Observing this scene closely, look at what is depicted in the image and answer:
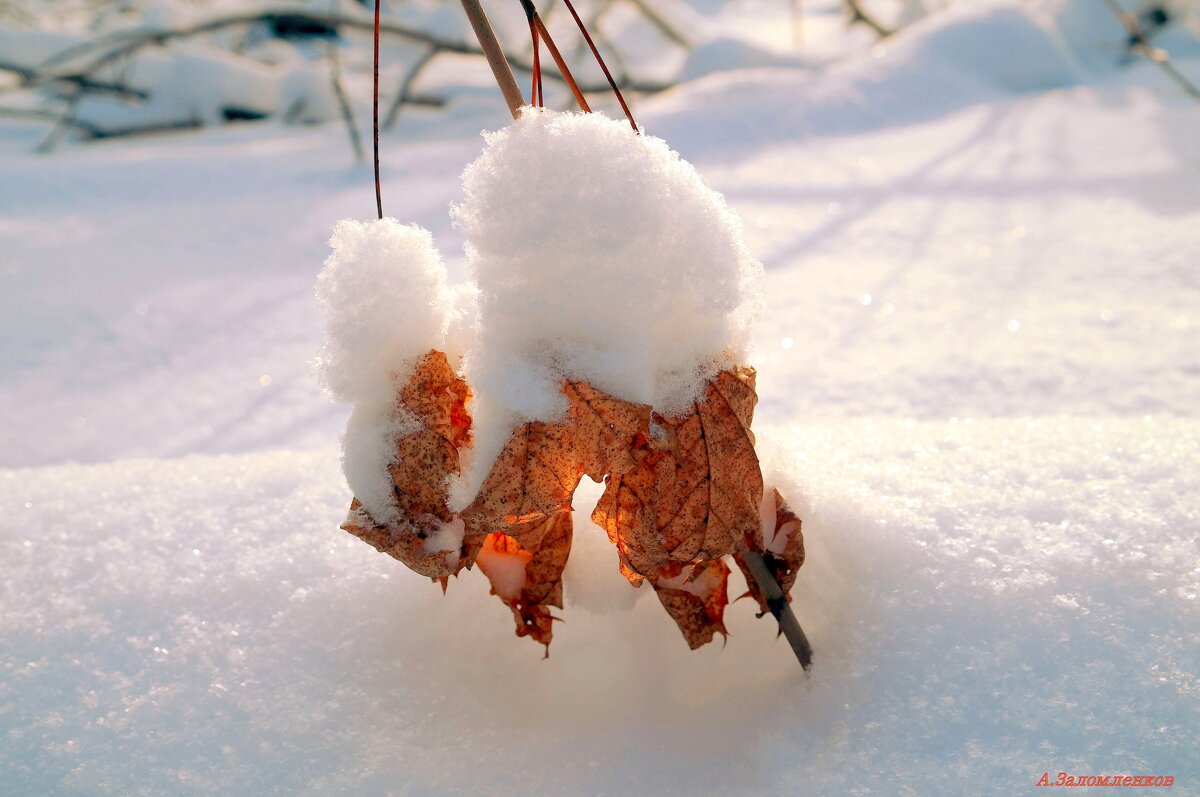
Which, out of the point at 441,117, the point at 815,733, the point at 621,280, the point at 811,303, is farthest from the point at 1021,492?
the point at 441,117

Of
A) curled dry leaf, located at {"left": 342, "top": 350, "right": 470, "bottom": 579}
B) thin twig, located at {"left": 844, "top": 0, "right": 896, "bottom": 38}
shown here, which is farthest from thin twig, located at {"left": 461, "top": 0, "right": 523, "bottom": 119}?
thin twig, located at {"left": 844, "top": 0, "right": 896, "bottom": 38}

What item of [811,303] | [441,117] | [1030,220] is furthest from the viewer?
[441,117]

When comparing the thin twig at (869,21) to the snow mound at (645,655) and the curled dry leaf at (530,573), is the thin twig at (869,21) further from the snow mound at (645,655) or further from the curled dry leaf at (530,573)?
the curled dry leaf at (530,573)

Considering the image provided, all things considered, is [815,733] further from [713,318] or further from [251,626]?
[251,626]

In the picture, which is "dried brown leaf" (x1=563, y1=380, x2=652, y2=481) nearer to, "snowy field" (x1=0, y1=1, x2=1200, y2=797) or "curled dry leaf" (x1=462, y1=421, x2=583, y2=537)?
"curled dry leaf" (x1=462, y1=421, x2=583, y2=537)

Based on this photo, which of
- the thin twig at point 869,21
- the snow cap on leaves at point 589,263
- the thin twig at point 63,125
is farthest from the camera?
the thin twig at point 869,21

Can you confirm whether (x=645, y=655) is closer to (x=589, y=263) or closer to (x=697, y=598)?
(x=697, y=598)

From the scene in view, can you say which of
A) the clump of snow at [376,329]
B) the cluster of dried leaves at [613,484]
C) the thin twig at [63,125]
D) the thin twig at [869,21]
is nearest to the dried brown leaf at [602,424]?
the cluster of dried leaves at [613,484]
